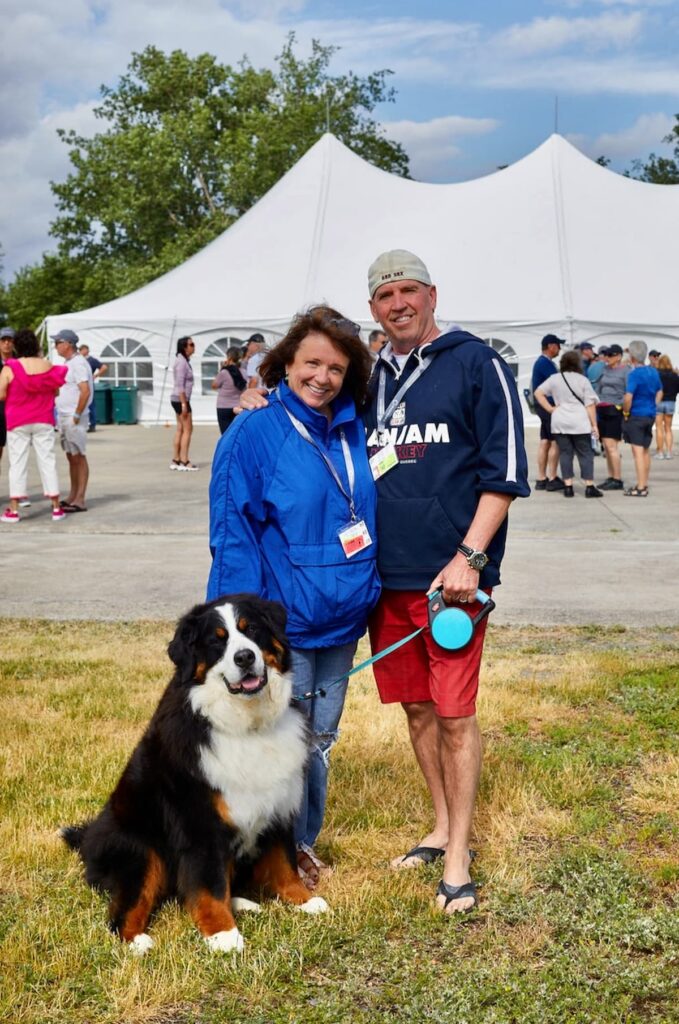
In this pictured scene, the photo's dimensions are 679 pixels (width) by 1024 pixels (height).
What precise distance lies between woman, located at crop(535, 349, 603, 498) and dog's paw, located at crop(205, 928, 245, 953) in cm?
1101

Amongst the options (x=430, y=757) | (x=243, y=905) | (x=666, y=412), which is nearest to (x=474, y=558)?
(x=430, y=757)

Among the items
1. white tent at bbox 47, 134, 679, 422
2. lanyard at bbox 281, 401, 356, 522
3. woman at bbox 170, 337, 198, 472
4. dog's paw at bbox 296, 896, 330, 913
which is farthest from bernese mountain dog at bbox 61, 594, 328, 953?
A: white tent at bbox 47, 134, 679, 422

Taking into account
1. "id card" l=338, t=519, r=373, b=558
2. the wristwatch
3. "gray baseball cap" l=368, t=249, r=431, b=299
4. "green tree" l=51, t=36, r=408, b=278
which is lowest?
the wristwatch

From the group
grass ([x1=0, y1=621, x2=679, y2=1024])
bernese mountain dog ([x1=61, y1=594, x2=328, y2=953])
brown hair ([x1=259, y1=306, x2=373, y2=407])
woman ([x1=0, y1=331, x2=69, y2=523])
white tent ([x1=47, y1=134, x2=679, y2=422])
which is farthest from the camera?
white tent ([x1=47, y1=134, x2=679, y2=422])

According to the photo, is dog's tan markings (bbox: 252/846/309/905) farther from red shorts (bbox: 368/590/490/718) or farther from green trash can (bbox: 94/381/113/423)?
green trash can (bbox: 94/381/113/423)

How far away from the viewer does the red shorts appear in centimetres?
364

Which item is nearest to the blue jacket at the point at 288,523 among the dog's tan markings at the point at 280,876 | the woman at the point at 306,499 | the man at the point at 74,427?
the woman at the point at 306,499

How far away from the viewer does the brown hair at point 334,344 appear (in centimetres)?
358

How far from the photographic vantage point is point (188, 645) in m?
3.29

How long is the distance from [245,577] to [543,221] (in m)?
26.5

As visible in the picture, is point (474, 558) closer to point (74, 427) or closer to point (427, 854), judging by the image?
point (427, 854)

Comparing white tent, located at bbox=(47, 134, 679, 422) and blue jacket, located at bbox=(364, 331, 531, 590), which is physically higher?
white tent, located at bbox=(47, 134, 679, 422)

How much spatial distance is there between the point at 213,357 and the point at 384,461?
25.8 meters

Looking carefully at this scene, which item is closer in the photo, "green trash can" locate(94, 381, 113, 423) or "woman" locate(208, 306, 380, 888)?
"woman" locate(208, 306, 380, 888)
